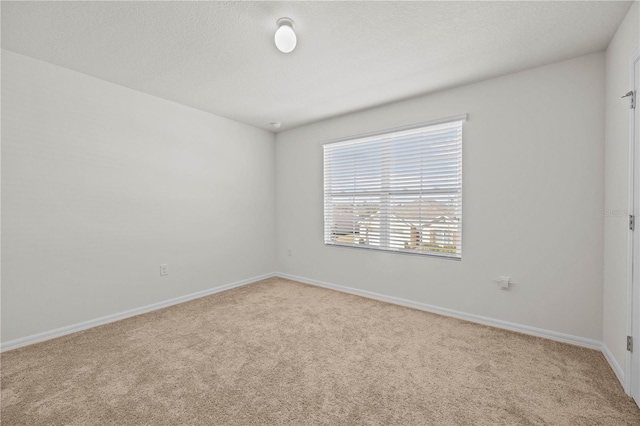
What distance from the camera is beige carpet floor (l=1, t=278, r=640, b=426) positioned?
1512 mm

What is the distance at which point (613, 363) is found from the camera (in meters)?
1.92

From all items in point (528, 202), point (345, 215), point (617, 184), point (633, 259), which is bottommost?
point (633, 259)

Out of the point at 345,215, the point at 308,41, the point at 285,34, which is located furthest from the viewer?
the point at 345,215

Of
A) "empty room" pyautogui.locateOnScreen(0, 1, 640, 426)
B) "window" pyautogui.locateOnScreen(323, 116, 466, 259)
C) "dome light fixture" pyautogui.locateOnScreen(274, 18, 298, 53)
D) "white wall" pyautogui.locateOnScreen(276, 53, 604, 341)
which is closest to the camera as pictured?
"empty room" pyautogui.locateOnScreen(0, 1, 640, 426)

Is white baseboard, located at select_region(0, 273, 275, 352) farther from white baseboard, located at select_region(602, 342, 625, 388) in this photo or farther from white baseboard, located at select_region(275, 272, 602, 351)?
white baseboard, located at select_region(602, 342, 625, 388)

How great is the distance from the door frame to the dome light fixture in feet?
6.94

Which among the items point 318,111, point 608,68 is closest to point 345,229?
point 318,111

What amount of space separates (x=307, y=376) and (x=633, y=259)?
2181 millimetres

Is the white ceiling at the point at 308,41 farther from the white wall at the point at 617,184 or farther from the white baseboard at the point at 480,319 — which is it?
the white baseboard at the point at 480,319

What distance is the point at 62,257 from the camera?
8.14 feet

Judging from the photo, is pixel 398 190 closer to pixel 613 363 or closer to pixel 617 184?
pixel 617 184

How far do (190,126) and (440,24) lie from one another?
9.71 ft

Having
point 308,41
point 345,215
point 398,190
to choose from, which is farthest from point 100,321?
point 398,190

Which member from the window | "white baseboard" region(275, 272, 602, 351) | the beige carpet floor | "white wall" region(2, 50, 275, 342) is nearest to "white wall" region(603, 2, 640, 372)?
"white baseboard" region(275, 272, 602, 351)
